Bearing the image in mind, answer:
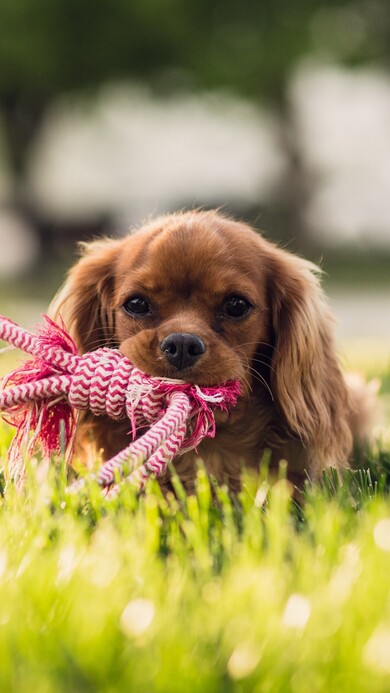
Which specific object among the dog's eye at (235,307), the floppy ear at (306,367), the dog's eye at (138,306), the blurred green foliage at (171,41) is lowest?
the blurred green foliage at (171,41)

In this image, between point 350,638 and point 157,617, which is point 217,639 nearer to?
point 157,617

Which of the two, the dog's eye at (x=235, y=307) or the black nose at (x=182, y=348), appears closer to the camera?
the black nose at (x=182, y=348)

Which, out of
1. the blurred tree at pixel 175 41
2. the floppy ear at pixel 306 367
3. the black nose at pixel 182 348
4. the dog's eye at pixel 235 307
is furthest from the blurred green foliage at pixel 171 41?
the black nose at pixel 182 348

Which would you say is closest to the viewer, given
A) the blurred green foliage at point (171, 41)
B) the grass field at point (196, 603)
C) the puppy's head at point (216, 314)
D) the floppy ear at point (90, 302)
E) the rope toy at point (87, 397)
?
the grass field at point (196, 603)

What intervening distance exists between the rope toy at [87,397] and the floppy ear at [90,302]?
0.43 meters

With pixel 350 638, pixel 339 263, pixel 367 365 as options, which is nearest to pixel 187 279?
pixel 350 638

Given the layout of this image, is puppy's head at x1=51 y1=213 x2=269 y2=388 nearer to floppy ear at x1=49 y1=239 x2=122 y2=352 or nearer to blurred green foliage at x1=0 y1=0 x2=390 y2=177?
floppy ear at x1=49 y1=239 x2=122 y2=352

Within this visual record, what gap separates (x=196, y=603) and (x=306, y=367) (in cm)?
155

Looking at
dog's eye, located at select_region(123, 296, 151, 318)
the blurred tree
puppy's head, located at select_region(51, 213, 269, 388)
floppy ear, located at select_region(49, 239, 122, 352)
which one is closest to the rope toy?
puppy's head, located at select_region(51, 213, 269, 388)

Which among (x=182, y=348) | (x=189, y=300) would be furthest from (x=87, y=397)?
(x=189, y=300)

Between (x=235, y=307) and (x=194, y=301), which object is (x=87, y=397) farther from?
(x=235, y=307)

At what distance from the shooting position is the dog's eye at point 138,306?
3023 millimetres

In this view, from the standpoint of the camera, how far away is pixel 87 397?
9.09 ft

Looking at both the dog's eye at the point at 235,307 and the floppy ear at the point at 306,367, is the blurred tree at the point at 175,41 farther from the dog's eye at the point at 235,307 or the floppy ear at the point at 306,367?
the dog's eye at the point at 235,307
